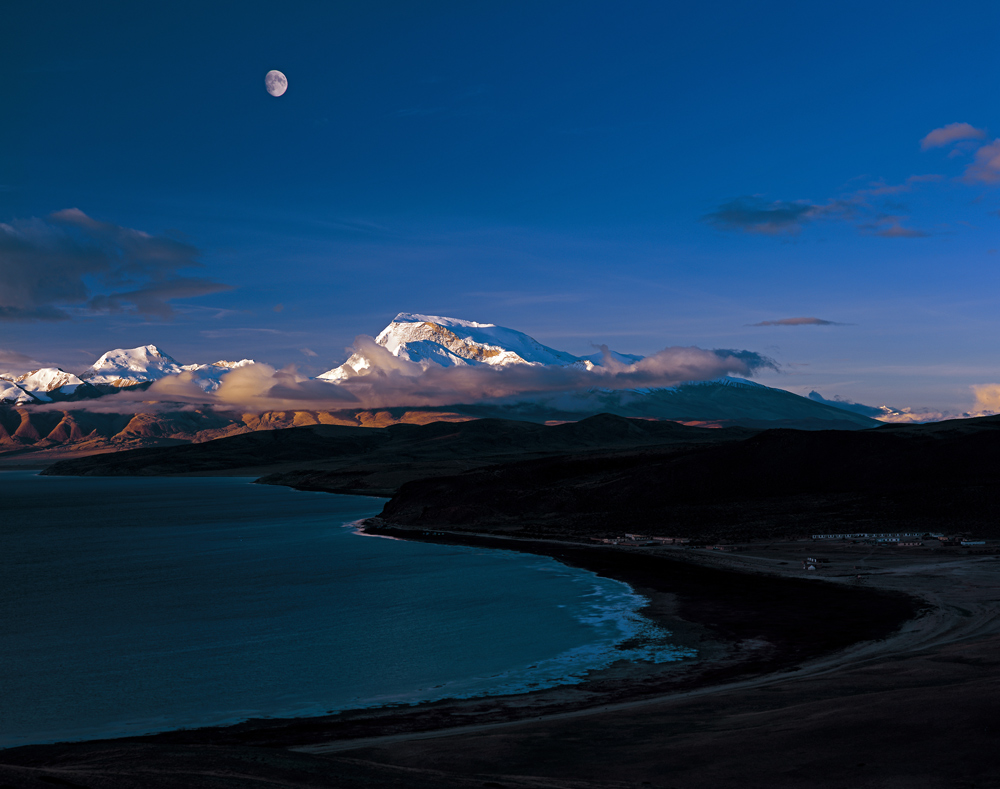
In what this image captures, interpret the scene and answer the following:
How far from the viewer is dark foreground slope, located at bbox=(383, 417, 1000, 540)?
89.2 metres

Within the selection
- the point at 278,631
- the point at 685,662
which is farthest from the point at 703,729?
the point at 278,631

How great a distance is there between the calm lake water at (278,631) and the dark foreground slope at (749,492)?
2906cm

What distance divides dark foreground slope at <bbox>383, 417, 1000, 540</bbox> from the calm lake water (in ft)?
95.3

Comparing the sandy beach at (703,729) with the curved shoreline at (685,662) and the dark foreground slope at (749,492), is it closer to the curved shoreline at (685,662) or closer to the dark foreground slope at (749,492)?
the curved shoreline at (685,662)

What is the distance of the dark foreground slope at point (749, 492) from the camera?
293 ft

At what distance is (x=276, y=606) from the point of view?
161 ft

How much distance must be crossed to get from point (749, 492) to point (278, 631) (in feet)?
270

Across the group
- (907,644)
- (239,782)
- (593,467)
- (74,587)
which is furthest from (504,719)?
(593,467)

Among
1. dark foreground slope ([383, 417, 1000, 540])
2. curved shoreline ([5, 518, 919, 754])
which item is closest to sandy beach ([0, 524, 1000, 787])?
curved shoreline ([5, 518, 919, 754])

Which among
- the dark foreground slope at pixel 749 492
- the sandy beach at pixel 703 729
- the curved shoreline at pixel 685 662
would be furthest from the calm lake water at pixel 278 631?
the dark foreground slope at pixel 749 492

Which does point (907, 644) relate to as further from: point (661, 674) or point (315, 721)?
point (315, 721)

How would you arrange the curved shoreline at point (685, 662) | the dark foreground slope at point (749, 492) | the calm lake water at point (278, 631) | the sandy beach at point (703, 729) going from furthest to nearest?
the dark foreground slope at point (749, 492)
the calm lake water at point (278, 631)
the curved shoreline at point (685, 662)
the sandy beach at point (703, 729)

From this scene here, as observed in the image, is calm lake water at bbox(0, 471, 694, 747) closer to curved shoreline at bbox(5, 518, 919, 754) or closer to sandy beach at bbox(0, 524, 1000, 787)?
curved shoreline at bbox(5, 518, 919, 754)

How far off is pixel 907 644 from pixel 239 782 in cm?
2997
